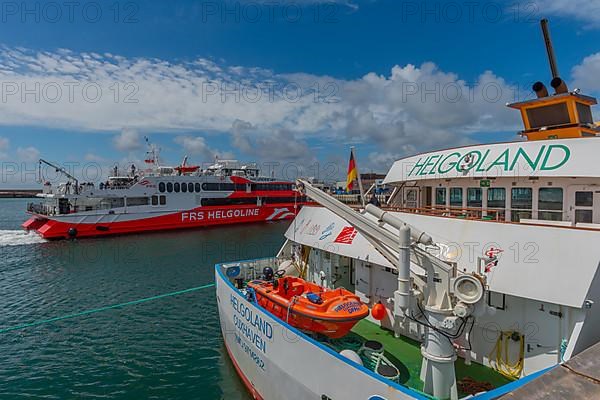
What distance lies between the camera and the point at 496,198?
931cm

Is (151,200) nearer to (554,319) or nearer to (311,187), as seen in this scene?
(311,187)

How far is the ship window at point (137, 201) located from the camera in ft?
136

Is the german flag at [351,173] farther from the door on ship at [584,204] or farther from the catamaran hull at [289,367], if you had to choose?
the door on ship at [584,204]

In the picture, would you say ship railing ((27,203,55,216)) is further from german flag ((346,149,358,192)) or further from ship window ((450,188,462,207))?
ship window ((450,188,462,207))

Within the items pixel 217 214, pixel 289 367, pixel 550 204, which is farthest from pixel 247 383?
pixel 217 214

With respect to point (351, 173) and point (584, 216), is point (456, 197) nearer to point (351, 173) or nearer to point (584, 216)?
point (584, 216)

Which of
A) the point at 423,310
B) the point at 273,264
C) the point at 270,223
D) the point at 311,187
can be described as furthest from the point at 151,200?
the point at 423,310

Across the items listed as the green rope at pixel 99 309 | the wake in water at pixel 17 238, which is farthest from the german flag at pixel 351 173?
the wake in water at pixel 17 238

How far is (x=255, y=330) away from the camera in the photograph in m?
8.79

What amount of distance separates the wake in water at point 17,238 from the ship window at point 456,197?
3991 cm

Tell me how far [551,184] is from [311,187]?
5912 millimetres

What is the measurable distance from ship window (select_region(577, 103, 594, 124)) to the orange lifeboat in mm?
8313

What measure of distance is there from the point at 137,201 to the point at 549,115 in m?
41.8

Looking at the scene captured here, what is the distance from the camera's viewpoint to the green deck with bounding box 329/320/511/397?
6.91m
